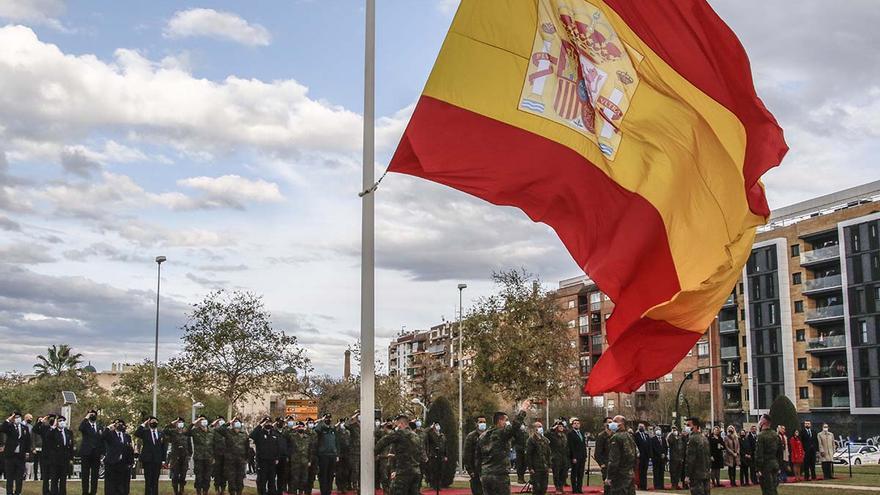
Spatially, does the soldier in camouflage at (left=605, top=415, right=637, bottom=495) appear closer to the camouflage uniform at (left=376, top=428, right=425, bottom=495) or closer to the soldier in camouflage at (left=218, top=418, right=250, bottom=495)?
the camouflage uniform at (left=376, top=428, right=425, bottom=495)

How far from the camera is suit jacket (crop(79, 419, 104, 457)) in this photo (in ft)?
77.9

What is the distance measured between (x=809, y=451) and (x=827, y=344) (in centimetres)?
5137

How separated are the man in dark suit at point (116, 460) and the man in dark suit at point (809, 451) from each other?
24.3 m

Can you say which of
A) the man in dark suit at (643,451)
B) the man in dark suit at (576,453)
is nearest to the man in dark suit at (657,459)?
the man in dark suit at (643,451)

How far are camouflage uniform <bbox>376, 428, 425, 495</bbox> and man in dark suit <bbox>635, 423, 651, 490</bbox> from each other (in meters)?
16.1

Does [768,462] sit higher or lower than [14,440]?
lower

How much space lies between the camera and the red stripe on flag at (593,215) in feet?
34.8

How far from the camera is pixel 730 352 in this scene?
95.6m

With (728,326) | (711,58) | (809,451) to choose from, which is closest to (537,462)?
(711,58)

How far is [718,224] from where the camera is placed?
11289mm

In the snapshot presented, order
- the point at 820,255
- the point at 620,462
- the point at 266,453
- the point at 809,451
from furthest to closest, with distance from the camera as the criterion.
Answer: the point at 820,255
the point at 809,451
the point at 266,453
the point at 620,462

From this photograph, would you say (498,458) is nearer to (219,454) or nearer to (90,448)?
(219,454)

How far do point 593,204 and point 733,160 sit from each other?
1.71 metres

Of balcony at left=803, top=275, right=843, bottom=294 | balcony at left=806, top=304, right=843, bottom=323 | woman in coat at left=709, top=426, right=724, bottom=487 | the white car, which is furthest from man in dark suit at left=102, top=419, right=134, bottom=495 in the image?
balcony at left=806, top=304, right=843, bottom=323
